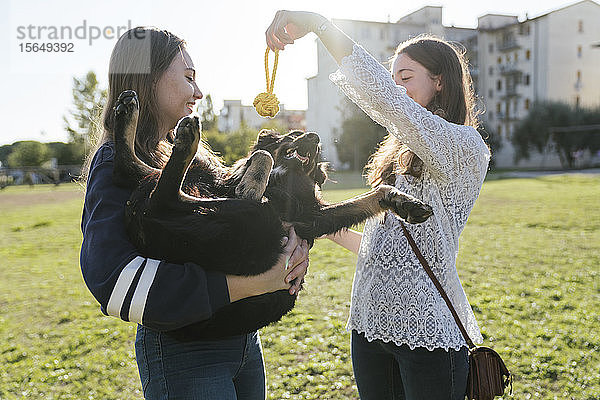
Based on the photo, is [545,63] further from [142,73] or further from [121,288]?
[121,288]

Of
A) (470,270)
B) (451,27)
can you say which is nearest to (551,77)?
(451,27)

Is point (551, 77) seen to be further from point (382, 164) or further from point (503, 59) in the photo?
point (382, 164)

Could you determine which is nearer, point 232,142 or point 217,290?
point 217,290

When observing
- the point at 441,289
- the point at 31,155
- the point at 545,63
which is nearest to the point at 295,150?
the point at 441,289

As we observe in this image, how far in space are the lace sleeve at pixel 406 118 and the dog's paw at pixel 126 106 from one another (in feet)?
3.09

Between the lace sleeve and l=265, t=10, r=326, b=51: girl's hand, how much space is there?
223mm

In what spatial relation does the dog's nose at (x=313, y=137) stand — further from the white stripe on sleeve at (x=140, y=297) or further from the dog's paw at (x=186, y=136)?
the white stripe on sleeve at (x=140, y=297)

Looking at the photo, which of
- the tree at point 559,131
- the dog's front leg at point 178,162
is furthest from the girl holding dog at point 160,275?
the tree at point 559,131

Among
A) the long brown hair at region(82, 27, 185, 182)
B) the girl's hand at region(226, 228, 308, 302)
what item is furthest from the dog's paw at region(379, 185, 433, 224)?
the long brown hair at region(82, 27, 185, 182)

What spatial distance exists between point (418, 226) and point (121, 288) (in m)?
1.44

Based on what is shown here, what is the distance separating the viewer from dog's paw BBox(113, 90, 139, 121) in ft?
6.88

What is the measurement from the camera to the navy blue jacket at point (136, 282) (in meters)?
1.66

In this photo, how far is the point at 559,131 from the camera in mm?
49000

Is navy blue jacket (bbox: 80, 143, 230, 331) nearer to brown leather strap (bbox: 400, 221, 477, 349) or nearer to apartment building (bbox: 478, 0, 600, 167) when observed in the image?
brown leather strap (bbox: 400, 221, 477, 349)
